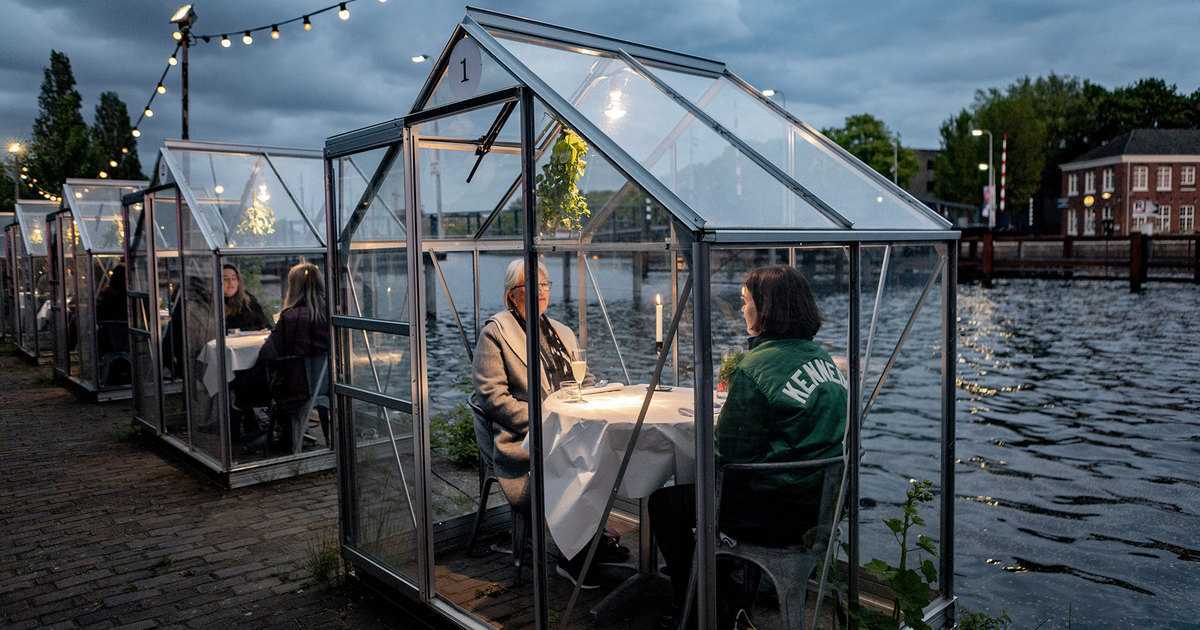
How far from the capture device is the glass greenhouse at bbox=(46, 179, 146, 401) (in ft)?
39.8

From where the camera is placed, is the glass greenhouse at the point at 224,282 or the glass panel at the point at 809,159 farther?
the glass greenhouse at the point at 224,282

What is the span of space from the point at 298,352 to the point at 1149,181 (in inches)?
2957

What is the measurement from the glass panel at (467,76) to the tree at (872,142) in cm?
7025

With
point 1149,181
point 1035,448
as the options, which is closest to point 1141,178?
point 1149,181

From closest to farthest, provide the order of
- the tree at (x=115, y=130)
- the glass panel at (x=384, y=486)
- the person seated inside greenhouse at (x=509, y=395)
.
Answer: the glass panel at (x=384, y=486) → the person seated inside greenhouse at (x=509, y=395) → the tree at (x=115, y=130)

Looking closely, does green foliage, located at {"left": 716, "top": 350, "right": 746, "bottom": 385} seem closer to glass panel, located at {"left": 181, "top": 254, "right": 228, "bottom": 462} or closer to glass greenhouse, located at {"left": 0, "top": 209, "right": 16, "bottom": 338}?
glass panel, located at {"left": 181, "top": 254, "right": 228, "bottom": 462}

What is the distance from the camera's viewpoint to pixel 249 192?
8797 mm

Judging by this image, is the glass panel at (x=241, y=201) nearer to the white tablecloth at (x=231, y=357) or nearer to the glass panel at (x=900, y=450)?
the white tablecloth at (x=231, y=357)

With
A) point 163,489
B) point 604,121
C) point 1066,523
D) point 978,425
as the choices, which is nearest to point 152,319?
point 163,489

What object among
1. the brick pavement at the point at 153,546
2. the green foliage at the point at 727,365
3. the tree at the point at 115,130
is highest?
the tree at the point at 115,130

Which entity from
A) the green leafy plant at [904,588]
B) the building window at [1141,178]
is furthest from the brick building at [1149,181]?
the green leafy plant at [904,588]

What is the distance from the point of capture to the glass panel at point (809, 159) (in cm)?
433

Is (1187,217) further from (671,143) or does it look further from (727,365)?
(671,143)

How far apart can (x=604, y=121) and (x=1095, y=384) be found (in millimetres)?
14318
